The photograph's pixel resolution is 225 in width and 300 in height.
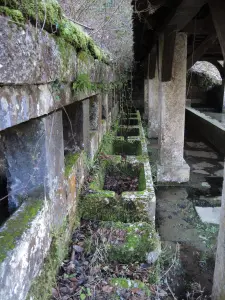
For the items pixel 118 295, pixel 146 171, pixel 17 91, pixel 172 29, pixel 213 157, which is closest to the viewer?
pixel 17 91

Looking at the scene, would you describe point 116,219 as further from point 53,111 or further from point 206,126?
point 206,126

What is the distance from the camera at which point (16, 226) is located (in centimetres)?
156

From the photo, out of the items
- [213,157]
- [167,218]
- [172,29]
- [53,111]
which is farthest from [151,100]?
[53,111]

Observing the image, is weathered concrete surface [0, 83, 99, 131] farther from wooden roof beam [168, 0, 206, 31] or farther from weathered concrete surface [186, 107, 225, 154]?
weathered concrete surface [186, 107, 225, 154]

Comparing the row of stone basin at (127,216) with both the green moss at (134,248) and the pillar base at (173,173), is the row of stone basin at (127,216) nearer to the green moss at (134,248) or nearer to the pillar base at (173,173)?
the green moss at (134,248)

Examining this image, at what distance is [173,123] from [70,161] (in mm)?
3592

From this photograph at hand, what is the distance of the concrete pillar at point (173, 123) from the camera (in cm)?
549

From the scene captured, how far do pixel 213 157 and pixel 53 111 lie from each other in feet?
22.9

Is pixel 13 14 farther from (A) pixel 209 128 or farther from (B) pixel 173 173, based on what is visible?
(A) pixel 209 128

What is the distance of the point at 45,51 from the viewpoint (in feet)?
A: 5.36

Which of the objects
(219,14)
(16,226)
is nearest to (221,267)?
(16,226)

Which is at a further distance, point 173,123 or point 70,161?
point 173,123

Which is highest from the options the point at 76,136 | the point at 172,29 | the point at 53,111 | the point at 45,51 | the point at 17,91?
the point at 172,29

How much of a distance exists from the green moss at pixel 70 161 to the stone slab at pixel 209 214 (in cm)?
Result: 259
